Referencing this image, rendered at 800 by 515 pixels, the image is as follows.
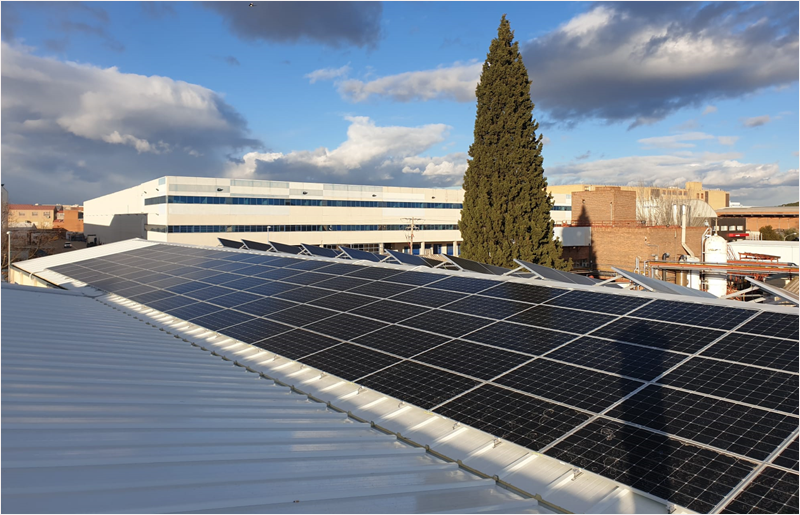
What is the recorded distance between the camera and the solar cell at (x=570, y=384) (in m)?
6.66

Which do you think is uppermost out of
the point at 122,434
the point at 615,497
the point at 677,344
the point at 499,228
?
the point at 499,228

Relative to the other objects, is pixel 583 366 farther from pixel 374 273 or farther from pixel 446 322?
pixel 374 273

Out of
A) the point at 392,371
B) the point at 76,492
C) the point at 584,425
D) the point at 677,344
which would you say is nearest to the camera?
the point at 76,492

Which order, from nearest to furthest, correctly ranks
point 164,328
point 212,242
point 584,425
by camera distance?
point 584,425
point 164,328
point 212,242

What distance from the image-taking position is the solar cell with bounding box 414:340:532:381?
26.1 ft

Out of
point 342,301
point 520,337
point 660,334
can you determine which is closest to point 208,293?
point 342,301

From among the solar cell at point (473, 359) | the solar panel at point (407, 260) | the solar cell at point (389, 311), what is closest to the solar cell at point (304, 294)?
the solar cell at point (389, 311)

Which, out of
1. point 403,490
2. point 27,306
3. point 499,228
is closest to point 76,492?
point 403,490

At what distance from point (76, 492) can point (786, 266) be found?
39723 mm

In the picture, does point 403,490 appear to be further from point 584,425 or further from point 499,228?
point 499,228

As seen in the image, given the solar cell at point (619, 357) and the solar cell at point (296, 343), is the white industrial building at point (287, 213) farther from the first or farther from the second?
the solar cell at point (619, 357)

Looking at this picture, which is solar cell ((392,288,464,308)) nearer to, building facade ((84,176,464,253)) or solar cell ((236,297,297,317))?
solar cell ((236,297,297,317))

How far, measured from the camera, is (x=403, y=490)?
524 centimetres

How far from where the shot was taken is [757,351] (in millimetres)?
7332
